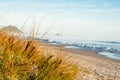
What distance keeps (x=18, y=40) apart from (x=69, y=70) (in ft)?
3.52

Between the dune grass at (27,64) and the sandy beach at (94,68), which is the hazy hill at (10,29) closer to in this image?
the dune grass at (27,64)

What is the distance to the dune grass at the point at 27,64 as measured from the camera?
489 centimetres

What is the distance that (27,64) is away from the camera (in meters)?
5.05

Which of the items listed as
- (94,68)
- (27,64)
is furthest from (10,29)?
(94,68)

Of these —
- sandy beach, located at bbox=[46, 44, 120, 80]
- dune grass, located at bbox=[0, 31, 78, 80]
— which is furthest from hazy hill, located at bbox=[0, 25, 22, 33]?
sandy beach, located at bbox=[46, 44, 120, 80]

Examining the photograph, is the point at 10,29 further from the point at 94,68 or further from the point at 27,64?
the point at 94,68

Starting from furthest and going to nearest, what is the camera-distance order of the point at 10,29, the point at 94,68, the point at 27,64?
the point at 94,68
the point at 10,29
the point at 27,64

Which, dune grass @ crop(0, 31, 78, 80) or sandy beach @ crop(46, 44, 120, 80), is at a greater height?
dune grass @ crop(0, 31, 78, 80)

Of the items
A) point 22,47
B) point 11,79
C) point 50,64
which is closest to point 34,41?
point 22,47

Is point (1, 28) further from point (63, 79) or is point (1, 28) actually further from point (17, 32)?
point (63, 79)

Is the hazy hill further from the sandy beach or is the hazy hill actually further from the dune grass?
the sandy beach

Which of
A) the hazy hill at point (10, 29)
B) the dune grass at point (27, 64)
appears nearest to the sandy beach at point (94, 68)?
the dune grass at point (27, 64)

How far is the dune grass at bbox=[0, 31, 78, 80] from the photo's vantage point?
489 cm

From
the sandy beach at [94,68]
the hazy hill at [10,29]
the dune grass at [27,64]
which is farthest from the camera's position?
the sandy beach at [94,68]
